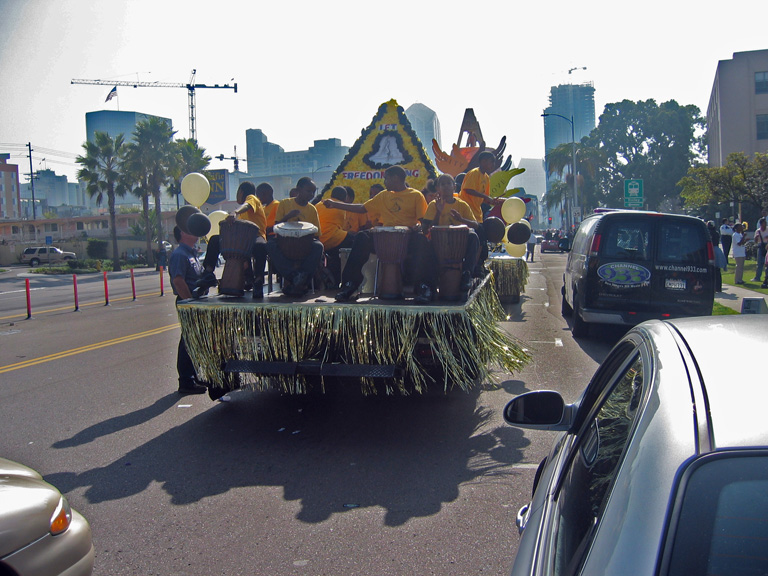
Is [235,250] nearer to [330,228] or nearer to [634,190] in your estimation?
[330,228]

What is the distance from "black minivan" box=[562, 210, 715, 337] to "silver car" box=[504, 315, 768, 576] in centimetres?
784

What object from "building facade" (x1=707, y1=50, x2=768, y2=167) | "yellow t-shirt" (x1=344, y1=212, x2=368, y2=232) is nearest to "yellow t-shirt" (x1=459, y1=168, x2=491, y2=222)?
"yellow t-shirt" (x1=344, y1=212, x2=368, y2=232)

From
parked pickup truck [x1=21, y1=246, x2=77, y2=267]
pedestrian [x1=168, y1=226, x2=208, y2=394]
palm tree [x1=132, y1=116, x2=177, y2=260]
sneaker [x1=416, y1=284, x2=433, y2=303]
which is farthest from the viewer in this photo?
parked pickup truck [x1=21, y1=246, x2=77, y2=267]

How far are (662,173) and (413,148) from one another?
5702cm

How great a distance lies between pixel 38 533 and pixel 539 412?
2.11 meters

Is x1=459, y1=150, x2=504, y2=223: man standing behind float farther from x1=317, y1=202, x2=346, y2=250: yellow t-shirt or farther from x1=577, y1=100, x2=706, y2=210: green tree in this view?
x1=577, y1=100, x2=706, y2=210: green tree

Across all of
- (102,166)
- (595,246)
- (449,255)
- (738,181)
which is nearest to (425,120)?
(738,181)

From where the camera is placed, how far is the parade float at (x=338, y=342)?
18.2ft

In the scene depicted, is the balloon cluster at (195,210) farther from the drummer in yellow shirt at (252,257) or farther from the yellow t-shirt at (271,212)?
the yellow t-shirt at (271,212)

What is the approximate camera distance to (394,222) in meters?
7.13

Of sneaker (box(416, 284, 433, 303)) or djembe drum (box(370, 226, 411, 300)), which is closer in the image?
sneaker (box(416, 284, 433, 303))

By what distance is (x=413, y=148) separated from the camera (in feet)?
39.6

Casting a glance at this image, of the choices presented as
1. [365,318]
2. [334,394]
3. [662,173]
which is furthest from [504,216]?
[662,173]

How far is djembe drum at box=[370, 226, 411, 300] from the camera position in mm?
6207
